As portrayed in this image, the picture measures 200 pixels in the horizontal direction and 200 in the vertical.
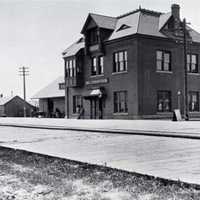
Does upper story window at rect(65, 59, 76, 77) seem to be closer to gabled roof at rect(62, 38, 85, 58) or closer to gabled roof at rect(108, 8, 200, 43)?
gabled roof at rect(62, 38, 85, 58)

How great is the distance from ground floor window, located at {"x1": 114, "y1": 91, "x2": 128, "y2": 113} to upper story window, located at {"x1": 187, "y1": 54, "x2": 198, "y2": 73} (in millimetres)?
7459

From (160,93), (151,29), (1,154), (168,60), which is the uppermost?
(151,29)

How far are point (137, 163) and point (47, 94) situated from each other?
4625 cm

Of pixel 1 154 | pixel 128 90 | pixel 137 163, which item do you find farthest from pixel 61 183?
pixel 128 90

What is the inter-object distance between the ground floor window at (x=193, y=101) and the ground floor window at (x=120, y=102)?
22.4ft

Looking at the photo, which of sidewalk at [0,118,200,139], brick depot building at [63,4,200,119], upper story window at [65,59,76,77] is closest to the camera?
sidewalk at [0,118,200,139]

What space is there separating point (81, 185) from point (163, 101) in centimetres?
2880

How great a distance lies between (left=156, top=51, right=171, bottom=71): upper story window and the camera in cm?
3422

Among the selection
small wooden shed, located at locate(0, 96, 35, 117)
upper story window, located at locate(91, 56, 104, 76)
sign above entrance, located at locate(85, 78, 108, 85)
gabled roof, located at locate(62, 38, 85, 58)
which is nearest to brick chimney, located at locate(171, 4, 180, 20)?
upper story window, located at locate(91, 56, 104, 76)

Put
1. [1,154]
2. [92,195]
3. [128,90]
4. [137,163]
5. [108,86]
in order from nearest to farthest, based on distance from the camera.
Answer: [92,195] → [137,163] → [1,154] → [128,90] → [108,86]

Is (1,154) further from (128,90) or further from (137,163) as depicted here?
(128,90)

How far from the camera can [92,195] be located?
211 inches

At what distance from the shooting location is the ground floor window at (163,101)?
33.9 meters

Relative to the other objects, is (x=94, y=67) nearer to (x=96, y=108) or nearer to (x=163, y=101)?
(x=96, y=108)
